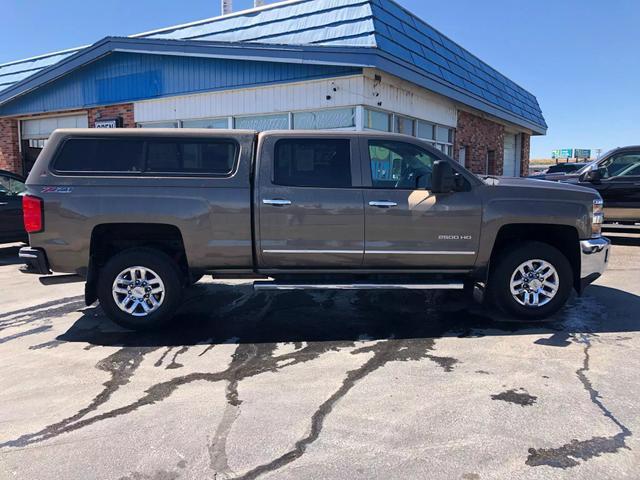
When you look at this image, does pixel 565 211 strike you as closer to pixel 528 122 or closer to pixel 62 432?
pixel 62 432

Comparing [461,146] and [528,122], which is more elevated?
[528,122]

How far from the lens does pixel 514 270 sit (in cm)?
537

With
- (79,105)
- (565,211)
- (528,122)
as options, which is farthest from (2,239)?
(528,122)

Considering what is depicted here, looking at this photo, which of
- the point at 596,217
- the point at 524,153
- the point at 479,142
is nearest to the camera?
the point at 596,217

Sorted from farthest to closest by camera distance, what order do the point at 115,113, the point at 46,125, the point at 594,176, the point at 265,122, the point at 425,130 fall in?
the point at 46,125
the point at 115,113
the point at 425,130
the point at 265,122
the point at 594,176

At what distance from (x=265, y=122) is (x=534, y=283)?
27.6 feet

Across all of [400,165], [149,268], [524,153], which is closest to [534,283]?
[400,165]

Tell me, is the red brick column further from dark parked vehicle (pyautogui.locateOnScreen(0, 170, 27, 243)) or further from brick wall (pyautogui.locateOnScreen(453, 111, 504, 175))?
brick wall (pyautogui.locateOnScreen(453, 111, 504, 175))

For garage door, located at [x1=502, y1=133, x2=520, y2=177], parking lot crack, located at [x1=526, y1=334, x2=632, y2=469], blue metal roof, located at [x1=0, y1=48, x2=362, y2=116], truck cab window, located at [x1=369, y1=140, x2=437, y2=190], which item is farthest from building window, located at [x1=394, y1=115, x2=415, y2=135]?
garage door, located at [x1=502, y1=133, x2=520, y2=177]

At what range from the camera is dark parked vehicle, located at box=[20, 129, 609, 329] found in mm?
5125

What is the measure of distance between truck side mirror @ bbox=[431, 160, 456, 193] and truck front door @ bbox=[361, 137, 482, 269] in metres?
0.10

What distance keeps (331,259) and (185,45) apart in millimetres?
9323

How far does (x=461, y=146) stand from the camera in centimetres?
1658

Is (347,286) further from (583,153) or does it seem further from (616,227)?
(583,153)
